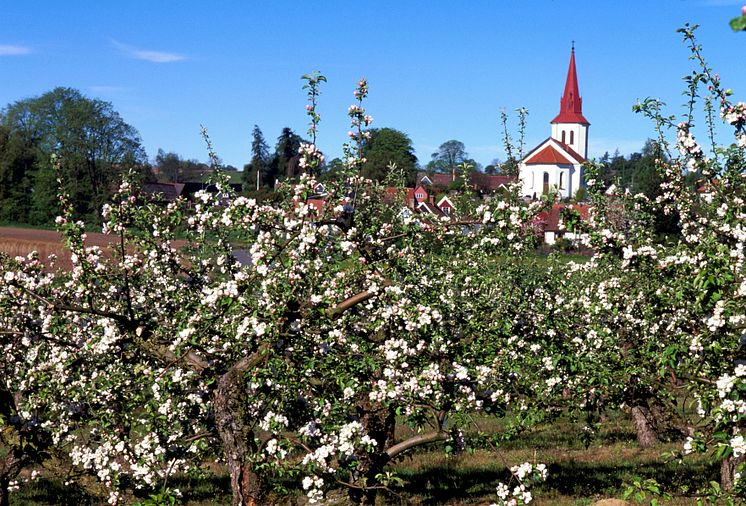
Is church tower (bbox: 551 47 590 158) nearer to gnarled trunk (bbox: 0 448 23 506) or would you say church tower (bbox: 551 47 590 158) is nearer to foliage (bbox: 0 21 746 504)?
foliage (bbox: 0 21 746 504)

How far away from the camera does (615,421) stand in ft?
80.8

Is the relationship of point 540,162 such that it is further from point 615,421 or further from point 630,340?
point 630,340

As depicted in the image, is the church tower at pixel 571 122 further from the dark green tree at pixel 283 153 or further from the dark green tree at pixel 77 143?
the dark green tree at pixel 77 143

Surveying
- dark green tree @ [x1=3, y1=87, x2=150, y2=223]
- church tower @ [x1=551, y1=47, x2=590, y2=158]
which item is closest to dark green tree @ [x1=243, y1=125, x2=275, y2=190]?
dark green tree @ [x1=3, y1=87, x2=150, y2=223]

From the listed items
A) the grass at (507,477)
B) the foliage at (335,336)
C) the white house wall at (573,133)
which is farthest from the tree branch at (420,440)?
the white house wall at (573,133)

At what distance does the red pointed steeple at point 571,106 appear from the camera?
153625mm

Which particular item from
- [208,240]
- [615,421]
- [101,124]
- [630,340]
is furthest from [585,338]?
[101,124]

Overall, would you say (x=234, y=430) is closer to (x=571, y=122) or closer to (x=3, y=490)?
(x=3, y=490)

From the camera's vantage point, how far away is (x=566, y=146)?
14325 centimetres

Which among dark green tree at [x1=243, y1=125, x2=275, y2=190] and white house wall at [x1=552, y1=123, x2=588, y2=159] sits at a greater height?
white house wall at [x1=552, y1=123, x2=588, y2=159]

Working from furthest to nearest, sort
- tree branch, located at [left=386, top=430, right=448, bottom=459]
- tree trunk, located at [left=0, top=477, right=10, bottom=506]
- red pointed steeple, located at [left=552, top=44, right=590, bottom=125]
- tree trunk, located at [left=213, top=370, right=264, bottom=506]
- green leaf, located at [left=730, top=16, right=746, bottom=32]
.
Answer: red pointed steeple, located at [left=552, top=44, right=590, bottom=125] < tree trunk, located at [left=0, top=477, right=10, bottom=506] < tree branch, located at [left=386, top=430, right=448, bottom=459] < tree trunk, located at [left=213, top=370, right=264, bottom=506] < green leaf, located at [left=730, top=16, right=746, bottom=32]

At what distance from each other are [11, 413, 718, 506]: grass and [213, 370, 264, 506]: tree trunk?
4.64 m

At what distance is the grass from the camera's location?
15102 millimetres

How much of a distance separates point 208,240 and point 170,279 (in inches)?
36.7
